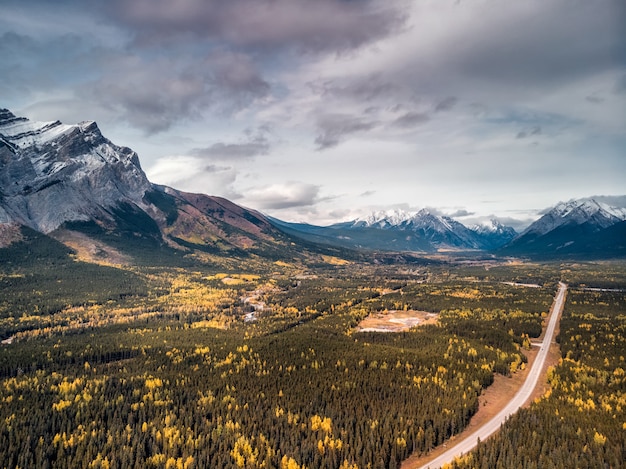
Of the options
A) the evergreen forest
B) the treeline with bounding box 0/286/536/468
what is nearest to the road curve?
the evergreen forest

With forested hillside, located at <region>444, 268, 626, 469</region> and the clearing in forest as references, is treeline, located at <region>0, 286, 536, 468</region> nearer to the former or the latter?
forested hillside, located at <region>444, 268, 626, 469</region>

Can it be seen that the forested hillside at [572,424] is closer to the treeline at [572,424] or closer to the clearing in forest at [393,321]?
the treeline at [572,424]

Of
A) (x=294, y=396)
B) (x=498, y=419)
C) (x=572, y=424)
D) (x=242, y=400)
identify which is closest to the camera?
(x=572, y=424)

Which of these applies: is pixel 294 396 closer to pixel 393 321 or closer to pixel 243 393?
pixel 243 393

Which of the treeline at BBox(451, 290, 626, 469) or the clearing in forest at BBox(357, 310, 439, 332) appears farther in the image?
the clearing in forest at BBox(357, 310, 439, 332)

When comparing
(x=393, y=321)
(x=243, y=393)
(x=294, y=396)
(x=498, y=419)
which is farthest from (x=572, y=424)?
(x=393, y=321)

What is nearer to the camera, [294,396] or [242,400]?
[242,400]

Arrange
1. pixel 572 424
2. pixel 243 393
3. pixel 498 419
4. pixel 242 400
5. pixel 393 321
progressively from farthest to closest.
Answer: pixel 393 321
pixel 243 393
pixel 242 400
pixel 498 419
pixel 572 424

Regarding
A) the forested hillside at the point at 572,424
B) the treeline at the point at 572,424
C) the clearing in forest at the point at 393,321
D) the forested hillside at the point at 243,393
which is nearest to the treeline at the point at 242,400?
the forested hillside at the point at 243,393

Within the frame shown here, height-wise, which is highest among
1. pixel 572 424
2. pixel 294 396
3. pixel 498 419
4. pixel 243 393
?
pixel 572 424
